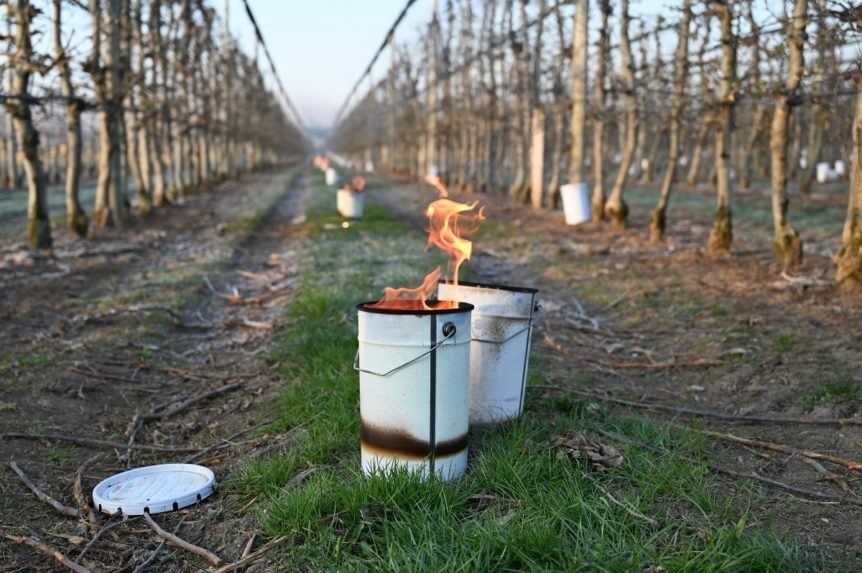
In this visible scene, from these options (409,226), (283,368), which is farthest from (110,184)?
(283,368)

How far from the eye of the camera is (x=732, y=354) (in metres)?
6.99

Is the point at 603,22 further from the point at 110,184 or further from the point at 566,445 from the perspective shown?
the point at 566,445

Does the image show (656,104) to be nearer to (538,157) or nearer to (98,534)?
(538,157)

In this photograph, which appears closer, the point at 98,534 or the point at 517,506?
the point at 517,506

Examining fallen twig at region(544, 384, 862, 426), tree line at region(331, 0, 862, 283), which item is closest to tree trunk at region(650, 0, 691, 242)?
tree line at region(331, 0, 862, 283)

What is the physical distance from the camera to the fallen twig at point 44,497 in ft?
13.9

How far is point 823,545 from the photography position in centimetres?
345

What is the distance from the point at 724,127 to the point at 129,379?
962 cm

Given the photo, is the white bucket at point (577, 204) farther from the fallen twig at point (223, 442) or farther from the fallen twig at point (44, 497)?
the fallen twig at point (44, 497)

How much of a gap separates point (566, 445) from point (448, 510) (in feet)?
3.01

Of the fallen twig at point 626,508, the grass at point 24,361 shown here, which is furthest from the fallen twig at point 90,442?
the fallen twig at point 626,508

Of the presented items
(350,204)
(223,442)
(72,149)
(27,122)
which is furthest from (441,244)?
(350,204)

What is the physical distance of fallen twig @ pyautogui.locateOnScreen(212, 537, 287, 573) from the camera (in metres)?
3.46

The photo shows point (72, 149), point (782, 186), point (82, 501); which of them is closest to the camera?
point (82, 501)
